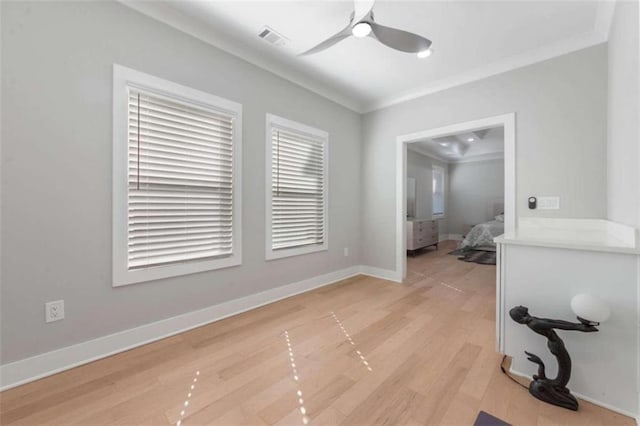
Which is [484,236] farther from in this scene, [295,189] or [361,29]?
[361,29]

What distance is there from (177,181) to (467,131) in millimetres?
3175

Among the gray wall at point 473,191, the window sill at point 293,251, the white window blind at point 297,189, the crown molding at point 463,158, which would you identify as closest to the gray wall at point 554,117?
the white window blind at point 297,189

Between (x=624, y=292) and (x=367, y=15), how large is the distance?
213 centimetres

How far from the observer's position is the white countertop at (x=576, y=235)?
1.34 metres

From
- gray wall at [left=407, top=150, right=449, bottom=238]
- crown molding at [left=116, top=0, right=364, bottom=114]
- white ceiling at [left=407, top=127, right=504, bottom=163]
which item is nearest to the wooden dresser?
gray wall at [left=407, top=150, right=449, bottom=238]

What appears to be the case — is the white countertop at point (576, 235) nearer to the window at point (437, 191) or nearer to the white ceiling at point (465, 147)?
the white ceiling at point (465, 147)

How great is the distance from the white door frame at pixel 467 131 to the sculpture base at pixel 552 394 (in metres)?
1.49

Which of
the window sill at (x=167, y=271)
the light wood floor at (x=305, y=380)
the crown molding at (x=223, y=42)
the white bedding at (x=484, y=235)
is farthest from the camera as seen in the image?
the white bedding at (x=484, y=235)

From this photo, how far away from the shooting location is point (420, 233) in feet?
19.1

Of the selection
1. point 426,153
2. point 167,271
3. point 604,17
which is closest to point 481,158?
point 426,153

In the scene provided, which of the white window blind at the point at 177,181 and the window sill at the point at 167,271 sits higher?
the white window blind at the point at 177,181

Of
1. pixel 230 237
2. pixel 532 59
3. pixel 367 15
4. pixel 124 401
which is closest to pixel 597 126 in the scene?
pixel 532 59

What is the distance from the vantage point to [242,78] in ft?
8.44

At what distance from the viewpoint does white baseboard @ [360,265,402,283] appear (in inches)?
144
